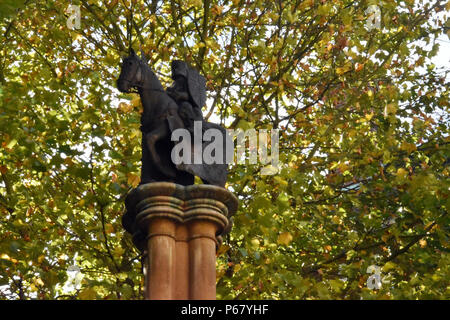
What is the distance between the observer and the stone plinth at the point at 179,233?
5988 mm

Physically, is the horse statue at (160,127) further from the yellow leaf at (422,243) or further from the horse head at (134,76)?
the yellow leaf at (422,243)

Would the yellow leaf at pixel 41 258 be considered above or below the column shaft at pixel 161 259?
above

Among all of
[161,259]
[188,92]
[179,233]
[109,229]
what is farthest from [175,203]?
[109,229]

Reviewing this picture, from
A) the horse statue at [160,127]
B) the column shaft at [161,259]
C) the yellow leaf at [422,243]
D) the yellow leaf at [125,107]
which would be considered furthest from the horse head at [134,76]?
the yellow leaf at [422,243]

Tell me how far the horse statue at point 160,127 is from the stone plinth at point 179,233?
11.4 inches

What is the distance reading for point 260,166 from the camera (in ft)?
33.7

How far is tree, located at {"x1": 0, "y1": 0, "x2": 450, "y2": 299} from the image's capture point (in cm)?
846

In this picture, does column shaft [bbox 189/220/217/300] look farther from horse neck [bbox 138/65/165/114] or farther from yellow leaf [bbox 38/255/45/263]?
yellow leaf [bbox 38/255/45/263]

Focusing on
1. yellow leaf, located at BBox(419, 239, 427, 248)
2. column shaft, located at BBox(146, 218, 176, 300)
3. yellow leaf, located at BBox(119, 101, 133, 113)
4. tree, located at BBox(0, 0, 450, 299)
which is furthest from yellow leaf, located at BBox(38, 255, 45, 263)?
yellow leaf, located at BBox(419, 239, 427, 248)

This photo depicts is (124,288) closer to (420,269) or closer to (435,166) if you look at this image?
(420,269)

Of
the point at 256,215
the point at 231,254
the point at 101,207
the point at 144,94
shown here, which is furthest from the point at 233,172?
the point at 144,94

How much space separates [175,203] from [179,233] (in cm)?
30

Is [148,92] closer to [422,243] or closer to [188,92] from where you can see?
[188,92]

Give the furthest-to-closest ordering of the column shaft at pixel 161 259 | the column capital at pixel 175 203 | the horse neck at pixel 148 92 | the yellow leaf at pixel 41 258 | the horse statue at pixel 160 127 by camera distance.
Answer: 1. the yellow leaf at pixel 41 258
2. the horse neck at pixel 148 92
3. the horse statue at pixel 160 127
4. the column capital at pixel 175 203
5. the column shaft at pixel 161 259
